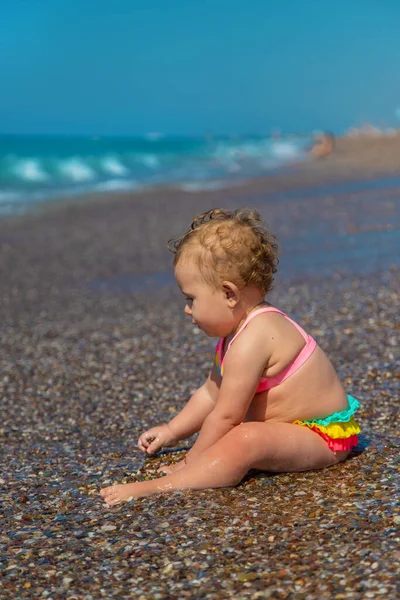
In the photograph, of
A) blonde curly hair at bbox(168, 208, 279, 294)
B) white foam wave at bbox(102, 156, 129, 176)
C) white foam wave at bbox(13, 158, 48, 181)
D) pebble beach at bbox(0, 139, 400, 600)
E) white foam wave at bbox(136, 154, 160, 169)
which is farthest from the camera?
white foam wave at bbox(136, 154, 160, 169)

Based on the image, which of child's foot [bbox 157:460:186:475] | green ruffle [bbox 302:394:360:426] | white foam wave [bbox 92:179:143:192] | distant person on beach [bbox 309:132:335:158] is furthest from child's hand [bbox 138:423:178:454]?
distant person on beach [bbox 309:132:335:158]

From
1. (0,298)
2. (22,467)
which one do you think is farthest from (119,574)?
(0,298)

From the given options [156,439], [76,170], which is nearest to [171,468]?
[156,439]

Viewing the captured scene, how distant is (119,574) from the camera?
10.5ft

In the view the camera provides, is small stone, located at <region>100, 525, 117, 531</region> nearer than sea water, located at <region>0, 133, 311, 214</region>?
Yes

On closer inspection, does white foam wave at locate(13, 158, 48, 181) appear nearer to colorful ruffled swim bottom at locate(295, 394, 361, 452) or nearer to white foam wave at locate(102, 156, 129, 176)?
white foam wave at locate(102, 156, 129, 176)

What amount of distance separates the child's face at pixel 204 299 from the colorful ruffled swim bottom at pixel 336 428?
611 mm

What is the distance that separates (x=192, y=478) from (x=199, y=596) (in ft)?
3.25

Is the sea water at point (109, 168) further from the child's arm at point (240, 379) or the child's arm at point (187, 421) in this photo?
the child's arm at point (240, 379)

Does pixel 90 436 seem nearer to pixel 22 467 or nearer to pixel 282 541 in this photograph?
pixel 22 467

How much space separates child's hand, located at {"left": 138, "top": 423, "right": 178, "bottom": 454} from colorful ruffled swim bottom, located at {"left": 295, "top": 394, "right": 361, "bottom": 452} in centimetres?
78

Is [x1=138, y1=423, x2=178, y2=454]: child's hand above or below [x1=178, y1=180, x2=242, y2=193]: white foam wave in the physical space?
below

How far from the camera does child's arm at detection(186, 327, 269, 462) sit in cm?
397

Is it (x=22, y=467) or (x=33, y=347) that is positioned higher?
(x=33, y=347)
